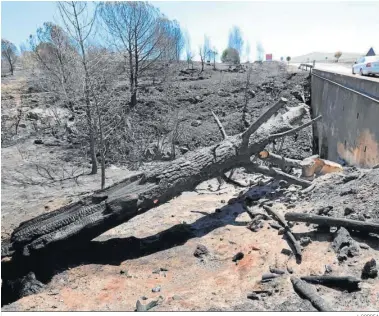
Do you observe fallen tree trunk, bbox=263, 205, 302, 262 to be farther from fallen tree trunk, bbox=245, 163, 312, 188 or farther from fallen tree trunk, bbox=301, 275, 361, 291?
fallen tree trunk, bbox=245, 163, 312, 188

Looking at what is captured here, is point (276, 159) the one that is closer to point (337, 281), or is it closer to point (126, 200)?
point (126, 200)

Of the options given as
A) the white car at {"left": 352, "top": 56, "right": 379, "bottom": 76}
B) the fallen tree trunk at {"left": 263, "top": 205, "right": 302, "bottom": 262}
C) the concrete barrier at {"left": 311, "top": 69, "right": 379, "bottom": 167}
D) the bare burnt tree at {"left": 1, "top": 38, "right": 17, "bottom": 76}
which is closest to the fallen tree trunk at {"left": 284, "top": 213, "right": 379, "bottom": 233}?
the fallen tree trunk at {"left": 263, "top": 205, "right": 302, "bottom": 262}

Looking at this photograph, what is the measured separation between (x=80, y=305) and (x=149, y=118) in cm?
1731

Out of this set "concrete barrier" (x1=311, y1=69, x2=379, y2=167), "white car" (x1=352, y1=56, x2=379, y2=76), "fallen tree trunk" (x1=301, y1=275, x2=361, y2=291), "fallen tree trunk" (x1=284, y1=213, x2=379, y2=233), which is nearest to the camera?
"fallen tree trunk" (x1=301, y1=275, x2=361, y2=291)

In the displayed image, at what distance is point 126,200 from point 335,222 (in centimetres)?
361

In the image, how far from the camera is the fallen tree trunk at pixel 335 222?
5297 millimetres

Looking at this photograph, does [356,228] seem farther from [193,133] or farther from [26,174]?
[193,133]

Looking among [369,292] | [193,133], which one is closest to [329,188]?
[369,292]

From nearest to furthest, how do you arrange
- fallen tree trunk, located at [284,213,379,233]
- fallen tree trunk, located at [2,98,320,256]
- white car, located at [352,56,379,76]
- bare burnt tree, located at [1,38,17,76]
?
fallen tree trunk, located at [284,213,379,233] → fallen tree trunk, located at [2,98,320,256] → white car, located at [352,56,379,76] → bare burnt tree, located at [1,38,17,76]

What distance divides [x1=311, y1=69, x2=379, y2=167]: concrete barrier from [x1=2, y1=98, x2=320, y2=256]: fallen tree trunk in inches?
101

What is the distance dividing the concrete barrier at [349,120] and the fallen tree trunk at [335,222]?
3.83 meters

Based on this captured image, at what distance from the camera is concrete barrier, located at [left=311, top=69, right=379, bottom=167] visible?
9156mm

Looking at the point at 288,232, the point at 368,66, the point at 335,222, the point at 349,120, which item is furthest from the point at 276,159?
the point at 368,66

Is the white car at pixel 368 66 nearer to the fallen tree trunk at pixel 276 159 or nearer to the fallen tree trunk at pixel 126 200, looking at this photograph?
the fallen tree trunk at pixel 276 159
